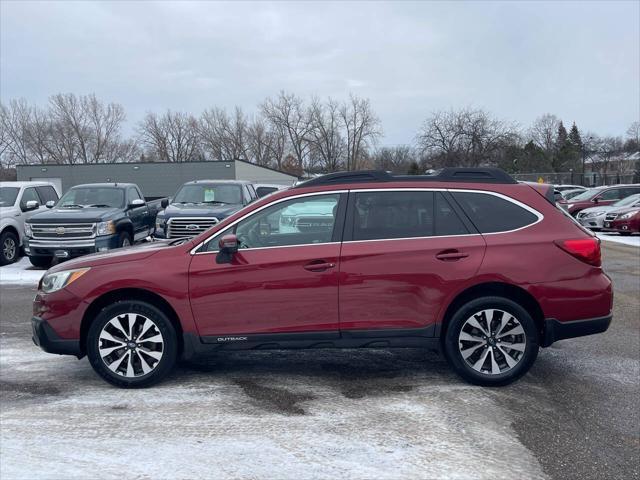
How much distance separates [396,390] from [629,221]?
1815 centimetres

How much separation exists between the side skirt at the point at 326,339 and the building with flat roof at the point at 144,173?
41.6 m

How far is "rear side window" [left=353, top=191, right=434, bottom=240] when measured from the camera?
210 inches

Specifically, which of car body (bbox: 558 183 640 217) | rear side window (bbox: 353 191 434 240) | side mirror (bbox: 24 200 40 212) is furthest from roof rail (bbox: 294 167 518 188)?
car body (bbox: 558 183 640 217)

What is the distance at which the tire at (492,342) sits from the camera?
17.1ft

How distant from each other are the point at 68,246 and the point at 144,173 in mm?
35591

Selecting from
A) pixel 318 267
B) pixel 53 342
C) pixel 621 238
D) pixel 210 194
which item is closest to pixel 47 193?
pixel 210 194

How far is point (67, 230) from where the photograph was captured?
518 inches

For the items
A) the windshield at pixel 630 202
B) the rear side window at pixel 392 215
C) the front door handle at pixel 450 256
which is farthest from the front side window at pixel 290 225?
the windshield at pixel 630 202

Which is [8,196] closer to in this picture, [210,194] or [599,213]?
[210,194]

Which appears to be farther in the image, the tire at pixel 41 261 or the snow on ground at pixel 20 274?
the tire at pixel 41 261

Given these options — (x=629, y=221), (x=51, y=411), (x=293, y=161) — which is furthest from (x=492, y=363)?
(x=293, y=161)

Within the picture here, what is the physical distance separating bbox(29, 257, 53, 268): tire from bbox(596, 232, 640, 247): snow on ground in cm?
1551

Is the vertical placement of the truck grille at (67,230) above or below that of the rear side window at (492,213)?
below

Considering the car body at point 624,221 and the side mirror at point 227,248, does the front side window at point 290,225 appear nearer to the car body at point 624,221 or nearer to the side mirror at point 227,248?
the side mirror at point 227,248
